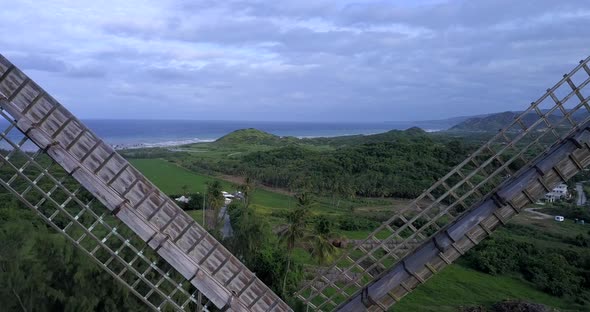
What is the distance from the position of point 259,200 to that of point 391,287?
2068 inches

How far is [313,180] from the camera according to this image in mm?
65438

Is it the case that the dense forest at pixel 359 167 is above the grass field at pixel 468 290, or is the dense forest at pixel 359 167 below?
above

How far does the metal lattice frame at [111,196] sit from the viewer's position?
5.38m

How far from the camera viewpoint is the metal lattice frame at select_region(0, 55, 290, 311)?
5.38m

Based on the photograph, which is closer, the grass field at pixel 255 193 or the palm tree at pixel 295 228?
the palm tree at pixel 295 228

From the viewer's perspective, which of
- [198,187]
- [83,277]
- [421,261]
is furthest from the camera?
[198,187]

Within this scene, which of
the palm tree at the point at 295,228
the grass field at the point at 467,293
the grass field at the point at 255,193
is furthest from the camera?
the grass field at the point at 255,193

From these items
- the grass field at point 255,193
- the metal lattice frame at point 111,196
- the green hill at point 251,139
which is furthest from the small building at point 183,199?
the green hill at point 251,139

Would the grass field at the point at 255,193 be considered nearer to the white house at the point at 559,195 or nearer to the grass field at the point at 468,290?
the grass field at the point at 468,290

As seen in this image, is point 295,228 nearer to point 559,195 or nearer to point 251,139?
point 559,195

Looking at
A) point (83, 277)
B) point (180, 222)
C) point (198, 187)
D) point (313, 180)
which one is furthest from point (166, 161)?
point (180, 222)

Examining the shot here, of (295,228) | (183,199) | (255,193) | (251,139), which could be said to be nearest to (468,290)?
(295,228)

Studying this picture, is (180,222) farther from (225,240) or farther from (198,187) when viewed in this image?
(198,187)

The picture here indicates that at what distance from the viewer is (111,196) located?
A: 5566 millimetres
